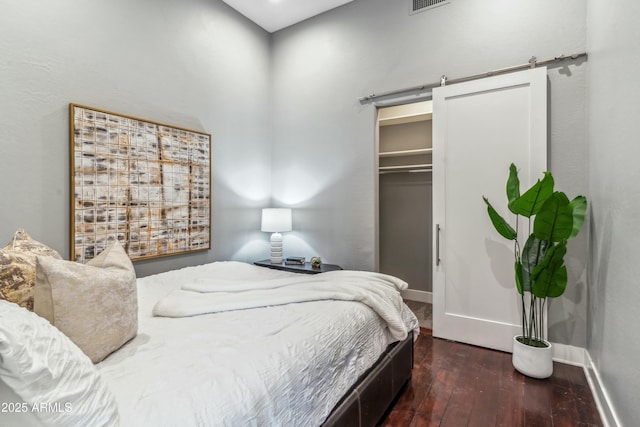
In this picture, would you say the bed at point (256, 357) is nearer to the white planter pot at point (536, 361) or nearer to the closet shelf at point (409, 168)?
the white planter pot at point (536, 361)

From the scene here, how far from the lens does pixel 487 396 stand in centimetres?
201

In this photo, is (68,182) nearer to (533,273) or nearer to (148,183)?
(148,183)

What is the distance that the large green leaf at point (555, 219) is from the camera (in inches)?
77.4

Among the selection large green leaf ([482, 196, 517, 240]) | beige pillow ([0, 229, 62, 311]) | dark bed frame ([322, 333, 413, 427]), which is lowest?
dark bed frame ([322, 333, 413, 427])

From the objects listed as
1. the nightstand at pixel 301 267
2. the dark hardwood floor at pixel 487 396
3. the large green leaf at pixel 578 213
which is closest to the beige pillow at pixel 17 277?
the dark hardwood floor at pixel 487 396

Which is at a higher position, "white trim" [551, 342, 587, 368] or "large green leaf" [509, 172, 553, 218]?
"large green leaf" [509, 172, 553, 218]

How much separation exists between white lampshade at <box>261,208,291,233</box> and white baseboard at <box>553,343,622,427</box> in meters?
2.67

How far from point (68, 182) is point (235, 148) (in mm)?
1625

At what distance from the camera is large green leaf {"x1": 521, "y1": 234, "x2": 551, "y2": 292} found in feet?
7.18

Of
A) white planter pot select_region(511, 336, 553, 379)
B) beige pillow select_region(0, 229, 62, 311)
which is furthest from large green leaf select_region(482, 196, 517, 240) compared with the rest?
beige pillow select_region(0, 229, 62, 311)

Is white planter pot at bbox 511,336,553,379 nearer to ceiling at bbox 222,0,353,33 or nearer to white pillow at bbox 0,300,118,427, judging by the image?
white pillow at bbox 0,300,118,427

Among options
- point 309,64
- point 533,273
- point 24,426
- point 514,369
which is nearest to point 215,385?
point 24,426

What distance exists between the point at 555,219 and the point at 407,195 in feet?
7.27

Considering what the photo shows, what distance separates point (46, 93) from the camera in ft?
6.77
